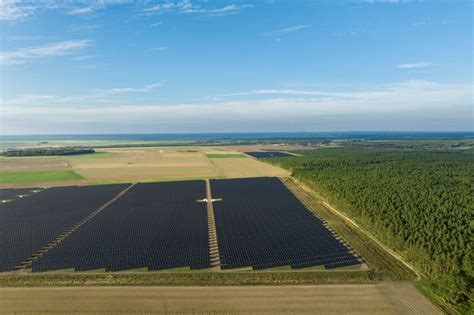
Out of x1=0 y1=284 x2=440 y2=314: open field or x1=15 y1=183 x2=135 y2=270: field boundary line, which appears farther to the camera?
x1=15 y1=183 x2=135 y2=270: field boundary line

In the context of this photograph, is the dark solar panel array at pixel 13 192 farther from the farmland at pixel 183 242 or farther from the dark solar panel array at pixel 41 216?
the dark solar panel array at pixel 41 216

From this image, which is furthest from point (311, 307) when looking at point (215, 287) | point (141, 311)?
point (141, 311)

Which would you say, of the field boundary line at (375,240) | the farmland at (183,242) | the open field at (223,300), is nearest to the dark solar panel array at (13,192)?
the farmland at (183,242)

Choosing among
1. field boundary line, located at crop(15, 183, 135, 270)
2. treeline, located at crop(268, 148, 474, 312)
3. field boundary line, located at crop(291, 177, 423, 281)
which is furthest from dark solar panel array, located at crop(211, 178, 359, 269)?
field boundary line, located at crop(15, 183, 135, 270)

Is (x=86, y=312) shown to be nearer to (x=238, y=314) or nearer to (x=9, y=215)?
(x=238, y=314)

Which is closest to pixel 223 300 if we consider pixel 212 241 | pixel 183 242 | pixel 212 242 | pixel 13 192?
pixel 212 242

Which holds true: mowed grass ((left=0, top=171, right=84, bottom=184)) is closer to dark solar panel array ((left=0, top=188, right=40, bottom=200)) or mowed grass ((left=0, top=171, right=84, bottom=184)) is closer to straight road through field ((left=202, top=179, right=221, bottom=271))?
dark solar panel array ((left=0, top=188, right=40, bottom=200))

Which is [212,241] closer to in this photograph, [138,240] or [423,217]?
[138,240]
